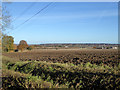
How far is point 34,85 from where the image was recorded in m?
8.01

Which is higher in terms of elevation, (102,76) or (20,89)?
(102,76)

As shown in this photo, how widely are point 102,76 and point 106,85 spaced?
0.99 meters

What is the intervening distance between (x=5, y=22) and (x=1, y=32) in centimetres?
154

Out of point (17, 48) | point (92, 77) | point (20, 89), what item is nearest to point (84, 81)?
point (92, 77)

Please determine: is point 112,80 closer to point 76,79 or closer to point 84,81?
point 84,81

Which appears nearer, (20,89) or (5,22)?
(20,89)

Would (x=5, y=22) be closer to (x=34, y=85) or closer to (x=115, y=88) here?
(x=34, y=85)

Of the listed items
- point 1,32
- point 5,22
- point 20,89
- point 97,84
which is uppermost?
point 5,22

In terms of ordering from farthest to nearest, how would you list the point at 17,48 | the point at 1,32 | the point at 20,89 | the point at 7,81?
the point at 17,48
the point at 1,32
the point at 7,81
the point at 20,89

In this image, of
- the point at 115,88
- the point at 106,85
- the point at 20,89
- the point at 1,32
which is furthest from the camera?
the point at 1,32

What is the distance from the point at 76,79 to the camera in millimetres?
9086

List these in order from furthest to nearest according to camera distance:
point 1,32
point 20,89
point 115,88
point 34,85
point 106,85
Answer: point 1,32
point 20,89
point 34,85
point 106,85
point 115,88

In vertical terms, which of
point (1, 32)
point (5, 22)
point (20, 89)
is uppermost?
point (5, 22)

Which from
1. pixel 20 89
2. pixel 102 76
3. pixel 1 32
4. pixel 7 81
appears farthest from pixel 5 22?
pixel 102 76
